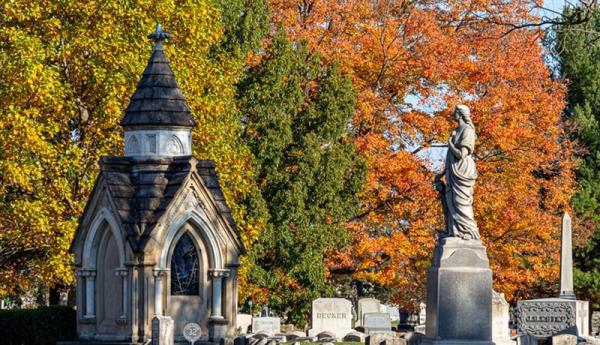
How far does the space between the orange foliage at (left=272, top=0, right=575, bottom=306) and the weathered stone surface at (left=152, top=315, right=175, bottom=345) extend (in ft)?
57.4

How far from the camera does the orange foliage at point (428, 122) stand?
3981 centimetres

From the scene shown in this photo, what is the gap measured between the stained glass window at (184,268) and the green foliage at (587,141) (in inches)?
976

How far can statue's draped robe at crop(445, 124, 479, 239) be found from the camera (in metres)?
20.0

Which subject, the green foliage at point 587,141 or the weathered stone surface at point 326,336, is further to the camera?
the green foliage at point 587,141

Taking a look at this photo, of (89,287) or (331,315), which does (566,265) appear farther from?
(89,287)

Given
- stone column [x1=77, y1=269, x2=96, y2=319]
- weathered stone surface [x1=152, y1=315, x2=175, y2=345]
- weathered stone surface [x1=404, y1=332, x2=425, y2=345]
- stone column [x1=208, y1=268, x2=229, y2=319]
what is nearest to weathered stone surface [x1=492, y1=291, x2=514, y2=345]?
weathered stone surface [x1=404, y1=332, x2=425, y2=345]

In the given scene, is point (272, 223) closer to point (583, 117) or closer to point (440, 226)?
point (440, 226)

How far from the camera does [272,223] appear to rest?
35.9 m

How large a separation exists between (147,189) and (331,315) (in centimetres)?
1248

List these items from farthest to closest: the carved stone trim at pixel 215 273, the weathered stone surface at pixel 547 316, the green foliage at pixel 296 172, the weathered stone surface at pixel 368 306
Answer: the weathered stone surface at pixel 368 306, the green foliage at pixel 296 172, the weathered stone surface at pixel 547 316, the carved stone trim at pixel 215 273

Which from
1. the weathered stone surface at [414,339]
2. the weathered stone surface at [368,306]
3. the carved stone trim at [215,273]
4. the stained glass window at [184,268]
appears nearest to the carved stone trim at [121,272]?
the stained glass window at [184,268]

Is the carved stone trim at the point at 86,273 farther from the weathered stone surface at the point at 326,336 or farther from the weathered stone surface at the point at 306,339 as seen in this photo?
the weathered stone surface at the point at 326,336

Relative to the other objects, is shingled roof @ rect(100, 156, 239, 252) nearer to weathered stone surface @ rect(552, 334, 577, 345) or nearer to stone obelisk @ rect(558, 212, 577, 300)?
weathered stone surface @ rect(552, 334, 577, 345)

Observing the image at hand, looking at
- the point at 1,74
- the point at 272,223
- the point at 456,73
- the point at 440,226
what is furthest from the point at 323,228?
the point at 1,74
